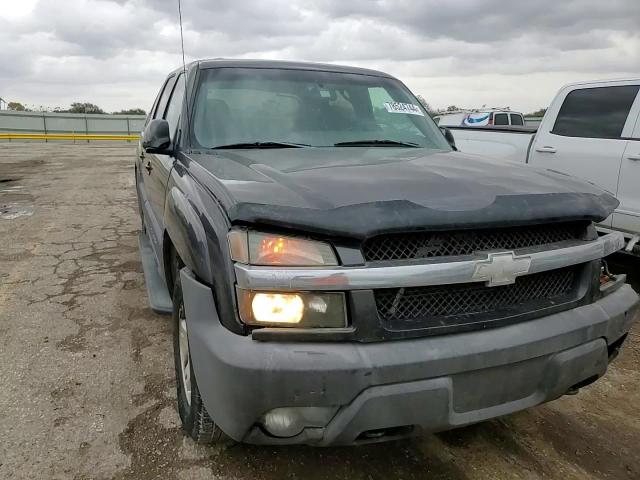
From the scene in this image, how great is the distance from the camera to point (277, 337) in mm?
1743

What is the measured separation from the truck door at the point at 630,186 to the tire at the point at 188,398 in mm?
4117

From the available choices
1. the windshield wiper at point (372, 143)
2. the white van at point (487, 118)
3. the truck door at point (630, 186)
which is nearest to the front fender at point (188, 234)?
the windshield wiper at point (372, 143)

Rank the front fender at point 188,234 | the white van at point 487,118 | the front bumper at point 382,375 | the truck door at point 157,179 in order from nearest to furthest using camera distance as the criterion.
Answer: the front bumper at point 382,375 → the front fender at point 188,234 → the truck door at point 157,179 → the white van at point 487,118

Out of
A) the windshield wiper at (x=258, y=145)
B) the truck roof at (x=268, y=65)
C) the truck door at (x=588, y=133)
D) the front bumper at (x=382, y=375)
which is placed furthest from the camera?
the truck door at (x=588, y=133)

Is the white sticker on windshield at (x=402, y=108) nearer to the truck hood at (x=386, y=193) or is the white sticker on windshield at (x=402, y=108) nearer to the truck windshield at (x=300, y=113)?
the truck windshield at (x=300, y=113)

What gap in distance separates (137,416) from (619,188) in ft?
15.0

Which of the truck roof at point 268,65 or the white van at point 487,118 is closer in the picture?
the truck roof at point 268,65

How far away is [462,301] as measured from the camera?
1.95 meters

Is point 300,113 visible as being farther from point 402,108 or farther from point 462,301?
point 462,301

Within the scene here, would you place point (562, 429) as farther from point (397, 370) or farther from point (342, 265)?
point (342, 265)

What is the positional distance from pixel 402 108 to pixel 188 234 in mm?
2008

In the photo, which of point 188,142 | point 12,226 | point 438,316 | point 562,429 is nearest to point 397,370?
point 438,316

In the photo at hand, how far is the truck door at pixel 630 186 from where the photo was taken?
4.80 m

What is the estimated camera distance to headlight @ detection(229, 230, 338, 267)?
5.78ft
